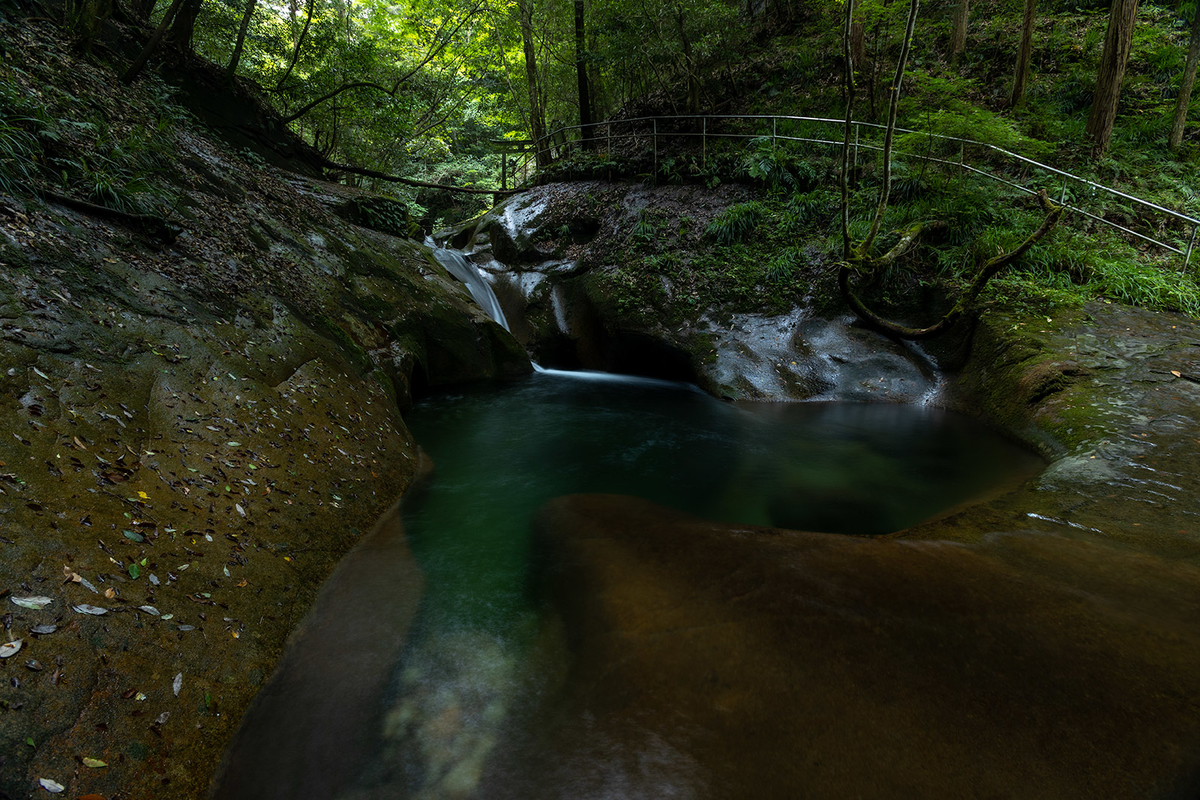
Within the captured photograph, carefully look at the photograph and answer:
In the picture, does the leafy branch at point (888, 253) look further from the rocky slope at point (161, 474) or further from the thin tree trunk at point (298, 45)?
the thin tree trunk at point (298, 45)

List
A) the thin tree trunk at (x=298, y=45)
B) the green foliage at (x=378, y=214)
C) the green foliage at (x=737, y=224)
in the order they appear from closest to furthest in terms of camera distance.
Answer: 1. the thin tree trunk at (x=298, y=45)
2. the green foliage at (x=378, y=214)
3. the green foliage at (x=737, y=224)

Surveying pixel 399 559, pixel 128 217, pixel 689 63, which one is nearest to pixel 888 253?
pixel 689 63

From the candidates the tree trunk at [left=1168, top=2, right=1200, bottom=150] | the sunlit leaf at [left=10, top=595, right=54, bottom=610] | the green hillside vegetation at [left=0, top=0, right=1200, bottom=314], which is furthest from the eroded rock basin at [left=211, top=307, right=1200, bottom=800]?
the tree trunk at [left=1168, top=2, right=1200, bottom=150]

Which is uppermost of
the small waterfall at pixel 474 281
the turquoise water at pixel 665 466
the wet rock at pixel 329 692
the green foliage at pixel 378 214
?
the green foliage at pixel 378 214

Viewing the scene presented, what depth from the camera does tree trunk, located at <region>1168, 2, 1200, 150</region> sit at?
33.1 feet

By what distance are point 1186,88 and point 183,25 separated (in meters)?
19.1

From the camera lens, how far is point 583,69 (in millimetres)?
14969

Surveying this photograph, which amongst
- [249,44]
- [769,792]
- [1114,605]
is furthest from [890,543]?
[249,44]

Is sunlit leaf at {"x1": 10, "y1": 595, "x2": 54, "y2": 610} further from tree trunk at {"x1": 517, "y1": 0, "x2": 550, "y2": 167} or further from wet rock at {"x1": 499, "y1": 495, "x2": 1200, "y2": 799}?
tree trunk at {"x1": 517, "y1": 0, "x2": 550, "y2": 167}

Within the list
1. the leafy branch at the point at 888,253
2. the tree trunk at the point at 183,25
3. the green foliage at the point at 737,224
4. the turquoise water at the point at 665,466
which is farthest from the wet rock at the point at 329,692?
the tree trunk at the point at 183,25

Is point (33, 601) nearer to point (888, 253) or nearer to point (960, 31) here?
point (888, 253)

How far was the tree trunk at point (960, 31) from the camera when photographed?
13977 mm

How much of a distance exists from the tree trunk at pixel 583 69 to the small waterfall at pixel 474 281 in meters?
4.83

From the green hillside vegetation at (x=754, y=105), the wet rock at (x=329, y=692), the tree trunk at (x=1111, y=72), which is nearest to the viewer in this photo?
the wet rock at (x=329, y=692)
